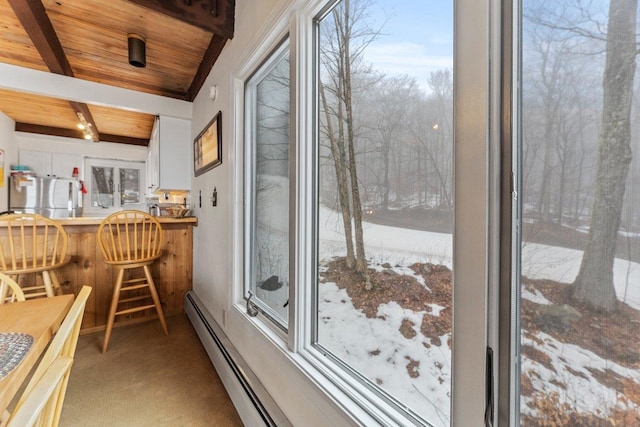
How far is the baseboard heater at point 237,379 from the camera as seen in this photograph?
1.20 meters

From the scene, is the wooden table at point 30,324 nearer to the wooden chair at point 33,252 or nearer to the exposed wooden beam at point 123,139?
the wooden chair at point 33,252

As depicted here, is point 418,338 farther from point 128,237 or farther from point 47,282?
point 47,282

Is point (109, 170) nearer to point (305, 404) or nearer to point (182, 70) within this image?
point (182, 70)

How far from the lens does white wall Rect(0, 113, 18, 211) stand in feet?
12.1

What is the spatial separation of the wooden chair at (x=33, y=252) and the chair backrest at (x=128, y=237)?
0.27 m

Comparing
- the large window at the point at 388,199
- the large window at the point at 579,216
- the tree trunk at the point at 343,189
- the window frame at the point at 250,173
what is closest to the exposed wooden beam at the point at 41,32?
the window frame at the point at 250,173

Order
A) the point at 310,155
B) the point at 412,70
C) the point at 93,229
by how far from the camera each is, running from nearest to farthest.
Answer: the point at 412,70
the point at 310,155
the point at 93,229

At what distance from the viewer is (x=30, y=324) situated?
0.87 metres

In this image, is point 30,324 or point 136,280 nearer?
point 30,324

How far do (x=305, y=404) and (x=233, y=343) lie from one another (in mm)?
877

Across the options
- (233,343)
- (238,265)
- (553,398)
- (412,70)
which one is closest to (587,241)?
(553,398)

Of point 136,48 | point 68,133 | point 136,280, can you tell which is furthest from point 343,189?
point 68,133

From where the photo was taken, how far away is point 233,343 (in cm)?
173

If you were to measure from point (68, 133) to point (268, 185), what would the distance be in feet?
16.3
